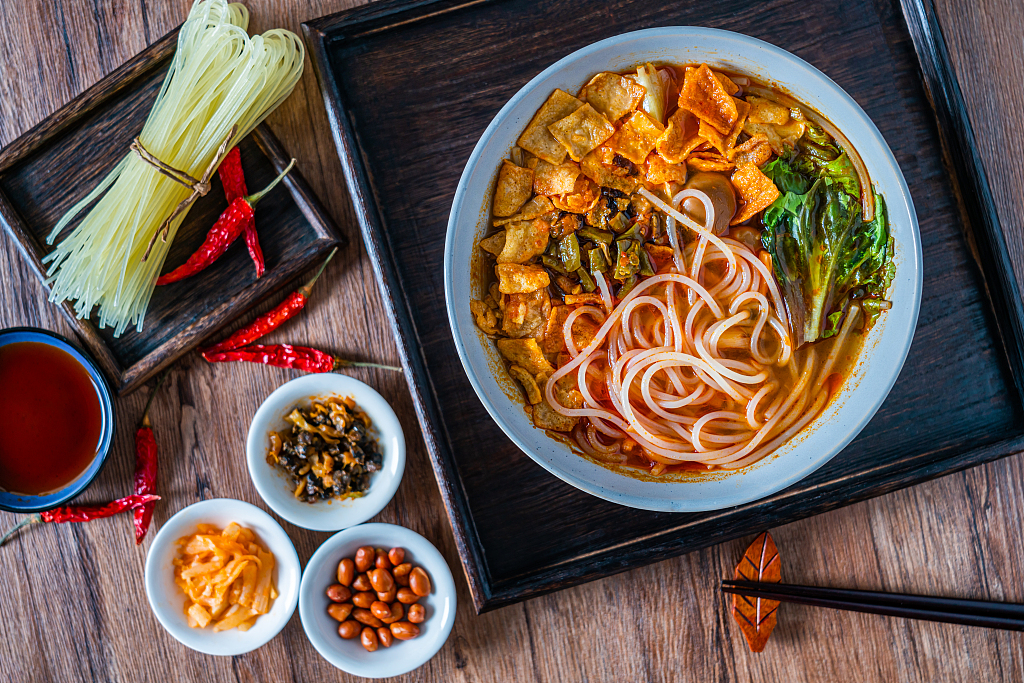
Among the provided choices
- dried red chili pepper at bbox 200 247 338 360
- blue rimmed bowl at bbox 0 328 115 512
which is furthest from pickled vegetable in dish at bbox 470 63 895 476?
blue rimmed bowl at bbox 0 328 115 512

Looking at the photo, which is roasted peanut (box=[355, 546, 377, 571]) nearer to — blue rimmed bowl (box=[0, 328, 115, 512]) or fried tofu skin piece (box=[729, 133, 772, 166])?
blue rimmed bowl (box=[0, 328, 115, 512])

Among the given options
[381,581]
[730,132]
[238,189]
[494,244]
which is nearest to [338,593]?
[381,581]

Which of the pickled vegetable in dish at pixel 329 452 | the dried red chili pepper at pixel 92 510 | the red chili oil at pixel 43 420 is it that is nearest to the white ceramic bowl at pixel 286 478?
the pickled vegetable in dish at pixel 329 452

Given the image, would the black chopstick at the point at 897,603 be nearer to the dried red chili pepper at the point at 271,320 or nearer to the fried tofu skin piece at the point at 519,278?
the fried tofu skin piece at the point at 519,278

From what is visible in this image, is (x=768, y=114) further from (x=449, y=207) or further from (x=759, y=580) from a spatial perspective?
(x=759, y=580)

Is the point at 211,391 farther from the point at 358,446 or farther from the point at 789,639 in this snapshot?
the point at 789,639

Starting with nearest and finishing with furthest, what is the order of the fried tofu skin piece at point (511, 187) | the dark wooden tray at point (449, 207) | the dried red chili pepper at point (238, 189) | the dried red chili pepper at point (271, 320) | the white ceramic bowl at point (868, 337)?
the white ceramic bowl at point (868, 337) < the fried tofu skin piece at point (511, 187) < the dark wooden tray at point (449, 207) < the dried red chili pepper at point (238, 189) < the dried red chili pepper at point (271, 320)

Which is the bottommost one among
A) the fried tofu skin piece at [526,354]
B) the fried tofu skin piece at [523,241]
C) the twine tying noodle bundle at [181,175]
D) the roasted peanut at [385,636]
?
the roasted peanut at [385,636]

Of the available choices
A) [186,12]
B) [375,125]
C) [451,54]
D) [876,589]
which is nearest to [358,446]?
[375,125]
